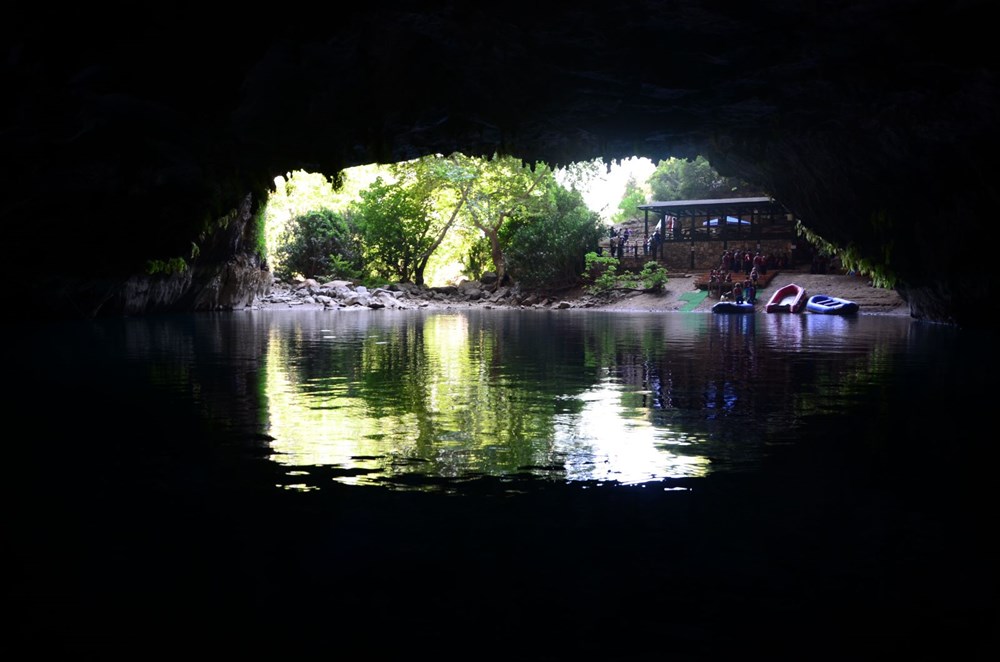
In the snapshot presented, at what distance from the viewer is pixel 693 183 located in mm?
49188

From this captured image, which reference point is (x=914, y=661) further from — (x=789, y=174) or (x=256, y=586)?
(x=789, y=174)

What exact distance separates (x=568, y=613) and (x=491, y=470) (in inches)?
70.6

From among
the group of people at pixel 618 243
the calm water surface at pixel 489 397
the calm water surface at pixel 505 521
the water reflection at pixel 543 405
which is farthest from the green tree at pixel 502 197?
the calm water surface at pixel 505 521

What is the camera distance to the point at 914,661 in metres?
2.29

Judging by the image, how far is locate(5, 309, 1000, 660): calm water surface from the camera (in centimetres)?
245

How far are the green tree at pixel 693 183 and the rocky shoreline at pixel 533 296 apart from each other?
10166 mm

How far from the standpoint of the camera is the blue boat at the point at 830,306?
87.1 ft

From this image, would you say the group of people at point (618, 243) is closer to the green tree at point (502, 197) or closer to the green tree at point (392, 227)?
the green tree at point (502, 197)

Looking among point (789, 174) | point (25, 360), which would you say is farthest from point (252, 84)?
point (789, 174)

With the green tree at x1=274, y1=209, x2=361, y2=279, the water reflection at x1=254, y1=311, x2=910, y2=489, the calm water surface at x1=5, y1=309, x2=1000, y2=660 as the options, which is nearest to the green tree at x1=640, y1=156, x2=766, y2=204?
the green tree at x1=274, y1=209, x2=361, y2=279

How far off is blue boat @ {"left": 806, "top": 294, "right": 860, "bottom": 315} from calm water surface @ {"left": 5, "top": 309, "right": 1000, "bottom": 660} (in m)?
20.7

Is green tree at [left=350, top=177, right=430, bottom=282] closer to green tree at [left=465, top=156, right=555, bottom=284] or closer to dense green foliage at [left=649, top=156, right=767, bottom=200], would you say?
green tree at [left=465, top=156, right=555, bottom=284]

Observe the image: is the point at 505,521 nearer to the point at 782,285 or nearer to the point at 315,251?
the point at 782,285

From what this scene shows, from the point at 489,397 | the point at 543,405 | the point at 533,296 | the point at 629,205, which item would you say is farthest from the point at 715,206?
the point at 543,405
